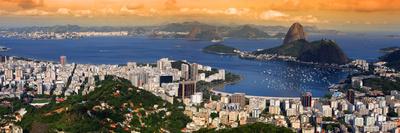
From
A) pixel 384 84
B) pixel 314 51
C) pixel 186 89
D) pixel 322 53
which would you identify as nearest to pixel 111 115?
pixel 186 89

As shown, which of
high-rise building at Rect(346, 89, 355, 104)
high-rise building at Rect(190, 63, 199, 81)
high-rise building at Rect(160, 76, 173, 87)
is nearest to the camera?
high-rise building at Rect(346, 89, 355, 104)

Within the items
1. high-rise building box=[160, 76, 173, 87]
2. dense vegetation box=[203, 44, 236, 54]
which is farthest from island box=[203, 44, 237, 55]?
high-rise building box=[160, 76, 173, 87]

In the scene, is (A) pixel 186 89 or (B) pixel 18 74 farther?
(B) pixel 18 74

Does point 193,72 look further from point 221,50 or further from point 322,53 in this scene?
point 221,50

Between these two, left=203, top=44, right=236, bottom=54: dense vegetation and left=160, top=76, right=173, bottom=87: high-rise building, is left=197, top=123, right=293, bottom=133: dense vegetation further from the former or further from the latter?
left=203, top=44, right=236, bottom=54: dense vegetation

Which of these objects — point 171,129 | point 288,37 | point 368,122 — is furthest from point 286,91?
point 288,37

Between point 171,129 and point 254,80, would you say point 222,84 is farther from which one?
point 171,129

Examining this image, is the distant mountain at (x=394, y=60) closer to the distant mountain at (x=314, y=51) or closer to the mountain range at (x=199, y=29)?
the distant mountain at (x=314, y=51)
